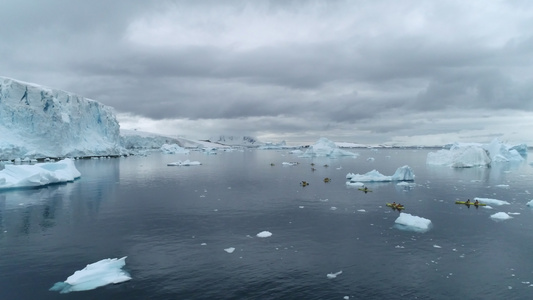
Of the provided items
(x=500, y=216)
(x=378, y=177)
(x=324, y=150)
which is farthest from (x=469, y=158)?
(x=500, y=216)

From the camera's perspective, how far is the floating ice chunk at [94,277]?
1155cm

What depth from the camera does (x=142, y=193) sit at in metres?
31.8

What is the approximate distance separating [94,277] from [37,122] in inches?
2773

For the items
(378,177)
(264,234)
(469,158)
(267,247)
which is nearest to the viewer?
(267,247)

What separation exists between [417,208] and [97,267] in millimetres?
20563

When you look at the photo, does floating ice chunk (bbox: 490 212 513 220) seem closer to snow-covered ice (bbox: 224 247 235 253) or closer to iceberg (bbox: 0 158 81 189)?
snow-covered ice (bbox: 224 247 235 253)

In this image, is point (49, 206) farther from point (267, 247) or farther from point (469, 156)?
point (469, 156)

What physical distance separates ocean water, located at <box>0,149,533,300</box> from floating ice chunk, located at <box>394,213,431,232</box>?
1.97ft

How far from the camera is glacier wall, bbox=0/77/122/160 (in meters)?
67.4

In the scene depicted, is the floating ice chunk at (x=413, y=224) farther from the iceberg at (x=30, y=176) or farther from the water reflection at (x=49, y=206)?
the iceberg at (x=30, y=176)

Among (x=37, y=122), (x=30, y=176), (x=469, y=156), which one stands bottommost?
(x=30, y=176)

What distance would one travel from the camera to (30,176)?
111 ft

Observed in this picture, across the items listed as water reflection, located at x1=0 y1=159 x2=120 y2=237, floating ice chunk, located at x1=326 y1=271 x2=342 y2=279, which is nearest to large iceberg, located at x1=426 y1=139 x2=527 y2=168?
water reflection, located at x1=0 y1=159 x2=120 y2=237

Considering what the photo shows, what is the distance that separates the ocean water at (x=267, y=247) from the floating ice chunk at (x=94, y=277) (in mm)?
318
